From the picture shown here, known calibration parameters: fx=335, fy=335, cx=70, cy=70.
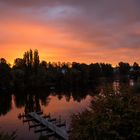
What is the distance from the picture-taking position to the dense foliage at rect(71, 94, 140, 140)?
52.0ft

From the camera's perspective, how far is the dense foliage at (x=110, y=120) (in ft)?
52.0

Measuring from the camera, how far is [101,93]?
17766 mm

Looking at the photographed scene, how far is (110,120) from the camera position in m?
16.1

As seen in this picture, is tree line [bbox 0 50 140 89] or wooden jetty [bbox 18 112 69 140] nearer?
wooden jetty [bbox 18 112 69 140]

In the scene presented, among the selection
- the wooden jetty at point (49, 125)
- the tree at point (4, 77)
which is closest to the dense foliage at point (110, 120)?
the wooden jetty at point (49, 125)

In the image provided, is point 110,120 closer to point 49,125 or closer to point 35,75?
point 49,125

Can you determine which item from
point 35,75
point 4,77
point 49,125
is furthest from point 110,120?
point 35,75

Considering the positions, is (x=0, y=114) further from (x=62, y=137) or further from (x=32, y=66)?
(x=32, y=66)

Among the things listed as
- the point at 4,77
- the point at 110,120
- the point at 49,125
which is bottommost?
the point at 49,125

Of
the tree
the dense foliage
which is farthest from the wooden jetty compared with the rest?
the tree

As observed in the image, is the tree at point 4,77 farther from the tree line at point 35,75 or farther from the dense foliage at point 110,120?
the dense foliage at point 110,120

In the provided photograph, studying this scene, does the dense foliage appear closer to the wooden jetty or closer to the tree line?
the wooden jetty

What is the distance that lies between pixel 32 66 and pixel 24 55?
6044mm

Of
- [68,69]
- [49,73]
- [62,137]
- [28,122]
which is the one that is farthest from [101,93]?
[68,69]
